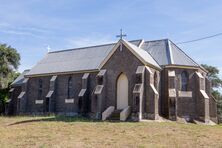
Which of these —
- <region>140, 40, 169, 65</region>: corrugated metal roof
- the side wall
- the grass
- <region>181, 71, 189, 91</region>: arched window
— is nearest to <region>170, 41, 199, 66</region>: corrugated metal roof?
<region>140, 40, 169, 65</region>: corrugated metal roof

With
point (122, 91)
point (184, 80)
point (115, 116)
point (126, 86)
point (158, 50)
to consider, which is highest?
point (158, 50)

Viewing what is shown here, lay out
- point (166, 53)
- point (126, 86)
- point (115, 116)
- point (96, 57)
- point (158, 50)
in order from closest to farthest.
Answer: point (115, 116) → point (126, 86) → point (166, 53) → point (158, 50) → point (96, 57)

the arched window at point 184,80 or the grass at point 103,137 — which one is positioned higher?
the arched window at point 184,80

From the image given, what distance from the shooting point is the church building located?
30.2 meters

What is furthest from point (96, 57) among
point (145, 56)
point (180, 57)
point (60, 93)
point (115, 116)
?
point (115, 116)

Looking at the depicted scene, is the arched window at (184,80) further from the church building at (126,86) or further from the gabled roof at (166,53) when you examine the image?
the gabled roof at (166,53)

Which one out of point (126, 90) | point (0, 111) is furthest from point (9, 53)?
point (126, 90)

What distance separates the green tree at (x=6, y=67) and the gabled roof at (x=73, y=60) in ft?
25.9

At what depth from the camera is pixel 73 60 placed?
40750 mm

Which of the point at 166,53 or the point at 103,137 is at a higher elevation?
the point at 166,53

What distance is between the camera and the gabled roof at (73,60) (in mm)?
38125

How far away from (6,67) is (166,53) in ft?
84.8

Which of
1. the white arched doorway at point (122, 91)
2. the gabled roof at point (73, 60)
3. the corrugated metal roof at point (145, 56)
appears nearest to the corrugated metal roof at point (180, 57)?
the corrugated metal roof at point (145, 56)

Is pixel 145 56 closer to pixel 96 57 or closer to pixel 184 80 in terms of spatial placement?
pixel 184 80
